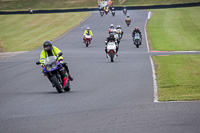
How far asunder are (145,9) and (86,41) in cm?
4251

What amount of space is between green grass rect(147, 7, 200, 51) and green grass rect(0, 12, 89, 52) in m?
10.9

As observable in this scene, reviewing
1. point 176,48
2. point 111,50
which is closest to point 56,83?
point 111,50

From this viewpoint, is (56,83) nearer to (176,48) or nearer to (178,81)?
(178,81)

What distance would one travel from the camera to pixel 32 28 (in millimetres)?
59281

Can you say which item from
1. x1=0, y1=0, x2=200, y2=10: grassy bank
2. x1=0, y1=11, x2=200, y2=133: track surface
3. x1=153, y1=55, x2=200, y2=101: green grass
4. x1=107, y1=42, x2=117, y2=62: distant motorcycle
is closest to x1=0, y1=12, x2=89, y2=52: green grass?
x1=107, y1=42, x2=117, y2=62: distant motorcycle

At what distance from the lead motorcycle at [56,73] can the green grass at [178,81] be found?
271cm

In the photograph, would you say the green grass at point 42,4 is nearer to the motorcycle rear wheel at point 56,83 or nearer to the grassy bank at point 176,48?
the grassy bank at point 176,48

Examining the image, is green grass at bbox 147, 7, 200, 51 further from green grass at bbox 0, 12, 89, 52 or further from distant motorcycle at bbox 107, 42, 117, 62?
green grass at bbox 0, 12, 89, 52

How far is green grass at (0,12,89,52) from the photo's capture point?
143 ft

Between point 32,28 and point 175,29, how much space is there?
20.1m

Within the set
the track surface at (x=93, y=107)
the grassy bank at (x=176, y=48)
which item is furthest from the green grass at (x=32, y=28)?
the track surface at (x=93, y=107)

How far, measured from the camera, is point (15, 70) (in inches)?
805

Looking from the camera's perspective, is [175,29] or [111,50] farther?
[175,29]

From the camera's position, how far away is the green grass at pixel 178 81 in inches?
434
